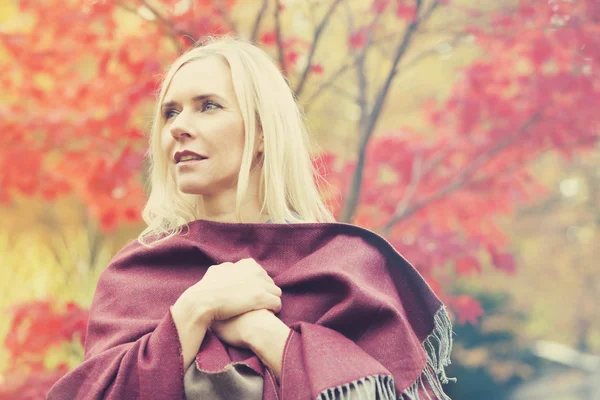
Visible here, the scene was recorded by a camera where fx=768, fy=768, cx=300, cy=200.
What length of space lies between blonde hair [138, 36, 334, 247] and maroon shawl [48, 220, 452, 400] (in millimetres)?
99

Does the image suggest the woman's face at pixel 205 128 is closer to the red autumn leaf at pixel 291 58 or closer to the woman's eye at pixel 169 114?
the woman's eye at pixel 169 114

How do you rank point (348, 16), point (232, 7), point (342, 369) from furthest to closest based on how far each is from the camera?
point (348, 16), point (232, 7), point (342, 369)

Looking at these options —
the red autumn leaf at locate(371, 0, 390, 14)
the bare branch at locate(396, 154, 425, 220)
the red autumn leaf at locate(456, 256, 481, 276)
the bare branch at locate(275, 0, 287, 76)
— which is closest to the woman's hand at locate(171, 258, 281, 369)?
the bare branch at locate(275, 0, 287, 76)

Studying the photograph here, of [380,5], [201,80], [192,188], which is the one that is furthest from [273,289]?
[380,5]

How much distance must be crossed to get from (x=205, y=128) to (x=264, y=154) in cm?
18

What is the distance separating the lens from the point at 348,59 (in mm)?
4438

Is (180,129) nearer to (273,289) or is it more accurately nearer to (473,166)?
(273,289)

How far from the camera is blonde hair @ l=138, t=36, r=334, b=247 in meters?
1.96

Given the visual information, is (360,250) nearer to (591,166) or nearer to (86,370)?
(86,370)

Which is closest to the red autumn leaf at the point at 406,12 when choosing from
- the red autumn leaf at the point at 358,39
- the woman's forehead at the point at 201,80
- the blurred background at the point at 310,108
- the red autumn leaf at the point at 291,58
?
the blurred background at the point at 310,108

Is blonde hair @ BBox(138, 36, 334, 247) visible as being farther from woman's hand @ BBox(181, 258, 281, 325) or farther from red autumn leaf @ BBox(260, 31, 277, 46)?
red autumn leaf @ BBox(260, 31, 277, 46)

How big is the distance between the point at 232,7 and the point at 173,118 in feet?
6.60

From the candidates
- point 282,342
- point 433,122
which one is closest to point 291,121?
point 282,342

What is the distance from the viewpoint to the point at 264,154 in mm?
1983
